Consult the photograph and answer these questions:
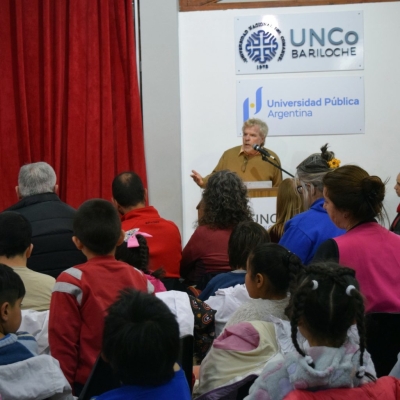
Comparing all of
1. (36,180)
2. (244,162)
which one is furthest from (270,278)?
(244,162)

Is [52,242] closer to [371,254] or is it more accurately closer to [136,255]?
[136,255]

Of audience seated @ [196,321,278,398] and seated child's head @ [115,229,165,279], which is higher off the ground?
seated child's head @ [115,229,165,279]

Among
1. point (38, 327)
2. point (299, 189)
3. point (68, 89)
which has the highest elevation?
point (68, 89)

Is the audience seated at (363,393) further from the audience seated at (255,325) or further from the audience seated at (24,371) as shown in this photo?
the audience seated at (24,371)

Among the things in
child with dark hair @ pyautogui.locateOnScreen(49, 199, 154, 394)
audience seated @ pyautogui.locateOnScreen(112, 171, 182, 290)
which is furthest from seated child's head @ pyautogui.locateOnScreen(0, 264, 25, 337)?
audience seated @ pyautogui.locateOnScreen(112, 171, 182, 290)

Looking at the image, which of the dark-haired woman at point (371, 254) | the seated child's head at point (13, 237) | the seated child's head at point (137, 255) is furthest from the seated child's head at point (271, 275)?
the seated child's head at point (13, 237)

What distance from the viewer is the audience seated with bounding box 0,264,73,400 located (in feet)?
5.46

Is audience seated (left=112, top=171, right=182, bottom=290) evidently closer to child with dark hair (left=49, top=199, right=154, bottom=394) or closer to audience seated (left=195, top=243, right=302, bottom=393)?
child with dark hair (left=49, top=199, right=154, bottom=394)

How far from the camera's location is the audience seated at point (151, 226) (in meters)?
3.08

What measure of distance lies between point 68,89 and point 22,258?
10.2 ft

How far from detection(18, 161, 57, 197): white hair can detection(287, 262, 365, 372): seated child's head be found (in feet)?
6.66

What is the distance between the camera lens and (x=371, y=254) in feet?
7.02

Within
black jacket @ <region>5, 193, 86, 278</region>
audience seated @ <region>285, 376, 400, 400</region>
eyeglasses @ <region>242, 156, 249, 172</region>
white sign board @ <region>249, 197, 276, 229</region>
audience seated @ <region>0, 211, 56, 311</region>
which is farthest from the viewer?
eyeglasses @ <region>242, 156, 249, 172</region>

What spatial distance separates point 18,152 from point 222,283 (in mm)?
3307
